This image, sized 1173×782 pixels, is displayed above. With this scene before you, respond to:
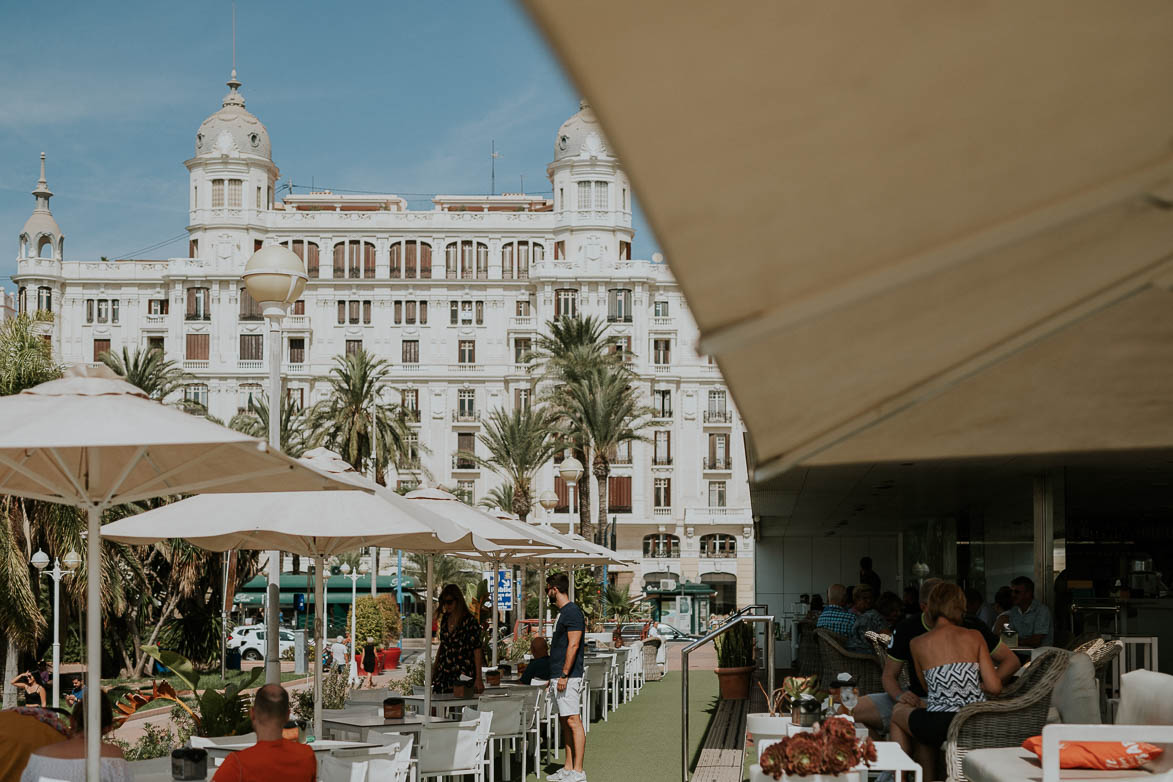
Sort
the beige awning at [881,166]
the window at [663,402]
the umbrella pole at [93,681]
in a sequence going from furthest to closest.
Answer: the window at [663,402] < the umbrella pole at [93,681] < the beige awning at [881,166]

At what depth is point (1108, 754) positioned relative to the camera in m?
5.64

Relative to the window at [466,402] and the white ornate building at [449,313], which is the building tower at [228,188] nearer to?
the white ornate building at [449,313]

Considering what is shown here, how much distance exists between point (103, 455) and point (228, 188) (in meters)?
82.1

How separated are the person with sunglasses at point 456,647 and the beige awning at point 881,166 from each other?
8.21 metres

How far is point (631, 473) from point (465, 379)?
1161 cm

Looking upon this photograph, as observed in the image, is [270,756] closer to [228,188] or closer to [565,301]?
[565,301]

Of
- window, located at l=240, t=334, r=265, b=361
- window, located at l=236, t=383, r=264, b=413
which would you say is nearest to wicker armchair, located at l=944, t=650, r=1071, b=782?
window, located at l=236, t=383, r=264, b=413

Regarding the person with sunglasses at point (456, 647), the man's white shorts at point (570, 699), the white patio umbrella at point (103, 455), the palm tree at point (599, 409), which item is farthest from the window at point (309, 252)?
the white patio umbrella at point (103, 455)

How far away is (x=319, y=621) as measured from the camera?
10.4 meters

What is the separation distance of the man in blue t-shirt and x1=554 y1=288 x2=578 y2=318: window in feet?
230

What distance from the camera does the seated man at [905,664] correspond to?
7867 mm

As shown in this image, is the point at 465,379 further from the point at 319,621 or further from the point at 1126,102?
the point at 1126,102

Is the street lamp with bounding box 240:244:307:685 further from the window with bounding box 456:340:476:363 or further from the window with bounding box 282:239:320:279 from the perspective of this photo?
the window with bounding box 282:239:320:279

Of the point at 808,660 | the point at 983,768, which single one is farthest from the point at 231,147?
the point at 983,768
